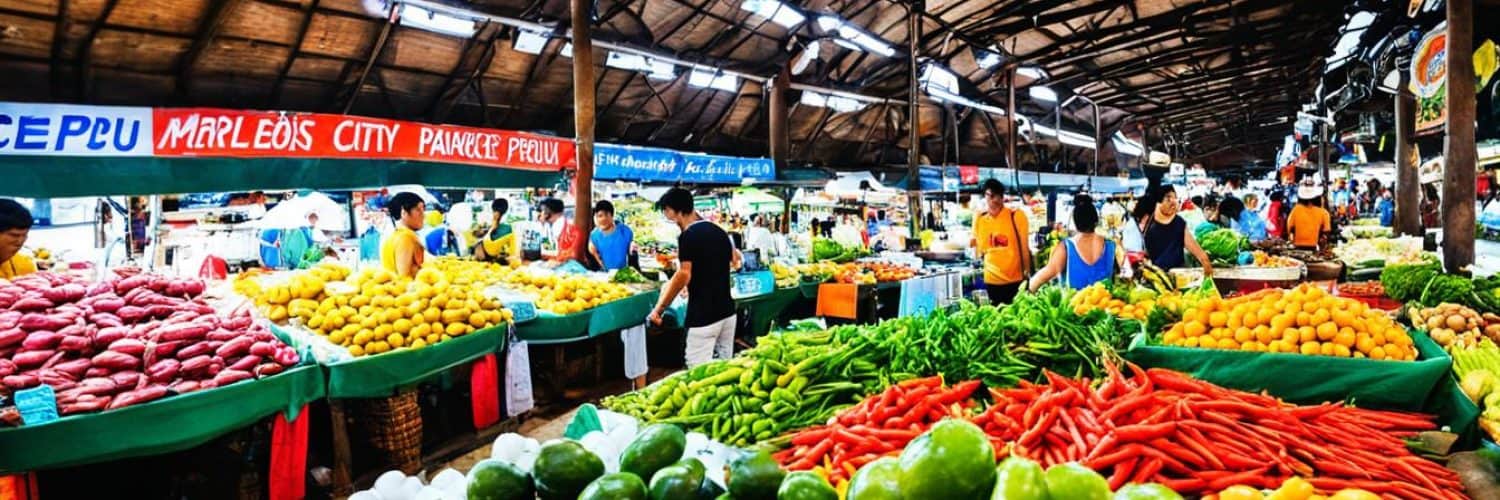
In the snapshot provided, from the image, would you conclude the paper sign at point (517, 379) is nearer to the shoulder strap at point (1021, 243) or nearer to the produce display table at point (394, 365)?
the produce display table at point (394, 365)

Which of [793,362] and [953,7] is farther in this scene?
[953,7]

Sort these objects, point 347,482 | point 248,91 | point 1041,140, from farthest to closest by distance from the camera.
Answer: point 1041,140
point 248,91
point 347,482

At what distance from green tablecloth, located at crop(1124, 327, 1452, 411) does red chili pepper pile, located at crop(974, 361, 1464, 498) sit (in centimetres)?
18

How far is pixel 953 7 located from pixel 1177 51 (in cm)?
338

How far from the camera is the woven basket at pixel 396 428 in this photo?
4.40 meters

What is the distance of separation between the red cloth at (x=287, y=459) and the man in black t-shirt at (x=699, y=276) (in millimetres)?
2192

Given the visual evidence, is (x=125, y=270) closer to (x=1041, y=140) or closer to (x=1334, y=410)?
(x=1334, y=410)

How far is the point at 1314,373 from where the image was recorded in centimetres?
290

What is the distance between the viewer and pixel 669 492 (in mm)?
1319

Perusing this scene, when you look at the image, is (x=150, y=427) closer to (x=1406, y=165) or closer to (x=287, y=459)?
(x=287, y=459)

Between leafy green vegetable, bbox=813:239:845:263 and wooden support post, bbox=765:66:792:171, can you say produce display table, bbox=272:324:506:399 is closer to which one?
leafy green vegetable, bbox=813:239:845:263

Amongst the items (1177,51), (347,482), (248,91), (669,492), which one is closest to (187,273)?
(248,91)

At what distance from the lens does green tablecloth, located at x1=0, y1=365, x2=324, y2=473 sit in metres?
2.89

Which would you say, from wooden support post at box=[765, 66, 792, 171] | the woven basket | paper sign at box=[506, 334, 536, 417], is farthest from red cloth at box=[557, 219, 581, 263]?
wooden support post at box=[765, 66, 792, 171]
